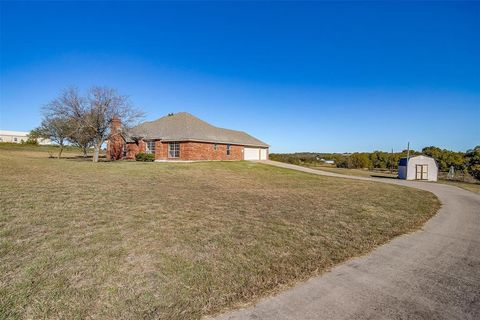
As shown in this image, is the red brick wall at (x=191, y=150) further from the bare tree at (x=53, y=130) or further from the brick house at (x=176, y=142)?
the bare tree at (x=53, y=130)

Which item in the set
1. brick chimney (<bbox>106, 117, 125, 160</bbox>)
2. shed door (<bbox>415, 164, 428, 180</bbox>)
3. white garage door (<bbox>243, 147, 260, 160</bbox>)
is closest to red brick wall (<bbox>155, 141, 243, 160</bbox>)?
white garage door (<bbox>243, 147, 260, 160</bbox>)

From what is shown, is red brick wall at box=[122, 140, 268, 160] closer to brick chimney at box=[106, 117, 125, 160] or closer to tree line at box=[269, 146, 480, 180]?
brick chimney at box=[106, 117, 125, 160]

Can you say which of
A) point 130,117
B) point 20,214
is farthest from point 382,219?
point 130,117

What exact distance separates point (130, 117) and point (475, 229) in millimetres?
30028

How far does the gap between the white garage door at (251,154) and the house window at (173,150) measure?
36.7 feet

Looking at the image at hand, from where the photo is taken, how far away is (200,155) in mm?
29844

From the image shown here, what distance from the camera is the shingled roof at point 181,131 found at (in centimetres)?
2997

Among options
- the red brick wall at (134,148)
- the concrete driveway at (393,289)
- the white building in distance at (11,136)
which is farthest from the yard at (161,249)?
the white building in distance at (11,136)

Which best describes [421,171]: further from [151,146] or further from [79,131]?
[79,131]

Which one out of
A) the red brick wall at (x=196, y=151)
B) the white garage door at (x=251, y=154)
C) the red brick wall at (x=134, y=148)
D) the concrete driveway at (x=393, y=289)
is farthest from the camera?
the white garage door at (x=251, y=154)

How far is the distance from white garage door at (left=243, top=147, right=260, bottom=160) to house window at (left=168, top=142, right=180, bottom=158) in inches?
441

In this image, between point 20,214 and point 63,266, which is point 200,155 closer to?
point 20,214

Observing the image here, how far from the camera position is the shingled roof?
29966mm

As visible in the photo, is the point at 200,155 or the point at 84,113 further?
the point at 200,155
